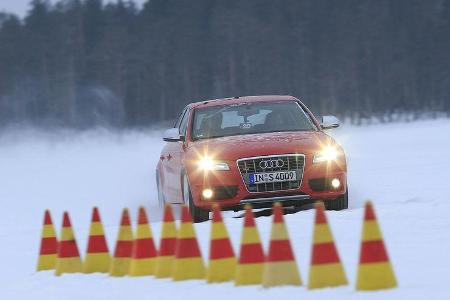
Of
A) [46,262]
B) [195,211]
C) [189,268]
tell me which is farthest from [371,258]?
[195,211]

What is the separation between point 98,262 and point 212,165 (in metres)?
3.07

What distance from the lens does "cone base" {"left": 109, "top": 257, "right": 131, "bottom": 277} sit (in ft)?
26.8

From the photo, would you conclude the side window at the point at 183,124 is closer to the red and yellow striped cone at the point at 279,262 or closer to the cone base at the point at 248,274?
the cone base at the point at 248,274

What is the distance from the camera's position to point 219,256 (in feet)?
23.0

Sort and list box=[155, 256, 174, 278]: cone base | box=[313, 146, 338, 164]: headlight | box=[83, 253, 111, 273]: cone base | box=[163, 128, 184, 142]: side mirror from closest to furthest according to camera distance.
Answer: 1. box=[155, 256, 174, 278]: cone base
2. box=[83, 253, 111, 273]: cone base
3. box=[313, 146, 338, 164]: headlight
4. box=[163, 128, 184, 142]: side mirror

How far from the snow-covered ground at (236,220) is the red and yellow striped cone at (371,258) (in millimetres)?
76

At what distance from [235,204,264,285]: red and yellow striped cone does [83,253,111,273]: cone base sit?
2154mm

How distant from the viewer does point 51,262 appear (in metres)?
9.42

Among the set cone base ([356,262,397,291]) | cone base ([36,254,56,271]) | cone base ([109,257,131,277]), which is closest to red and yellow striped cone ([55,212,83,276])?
cone base ([36,254,56,271])

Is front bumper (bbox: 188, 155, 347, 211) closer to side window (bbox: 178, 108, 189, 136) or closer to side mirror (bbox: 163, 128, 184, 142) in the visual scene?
side mirror (bbox: 163, 128, 184, 142)

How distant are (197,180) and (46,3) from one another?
307ft

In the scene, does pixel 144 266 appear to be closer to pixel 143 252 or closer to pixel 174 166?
pixel 143 252

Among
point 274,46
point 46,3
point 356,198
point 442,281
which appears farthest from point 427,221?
point 46,3

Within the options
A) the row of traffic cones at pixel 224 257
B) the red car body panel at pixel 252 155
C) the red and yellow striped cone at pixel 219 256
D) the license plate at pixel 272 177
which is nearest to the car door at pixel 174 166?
the red car body panel at pixel 252 155
